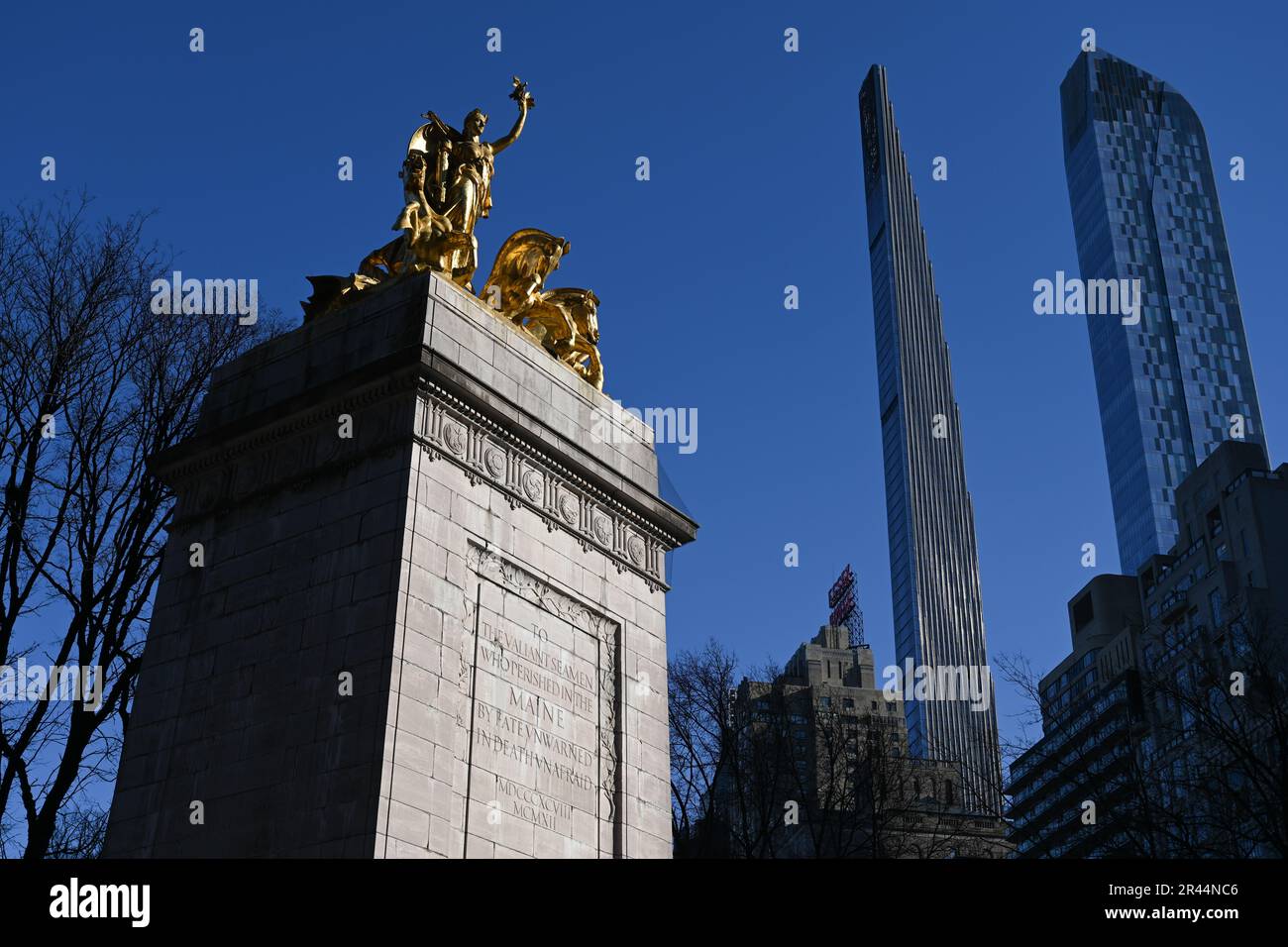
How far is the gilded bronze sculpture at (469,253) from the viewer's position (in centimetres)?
1834

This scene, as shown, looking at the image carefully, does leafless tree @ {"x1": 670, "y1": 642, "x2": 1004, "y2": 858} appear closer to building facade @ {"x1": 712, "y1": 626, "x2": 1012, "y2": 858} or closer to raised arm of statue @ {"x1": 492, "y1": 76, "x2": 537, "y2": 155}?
building facade @ {"x1": 712, "y1": 626, "x2": 1012, "y2": 858}

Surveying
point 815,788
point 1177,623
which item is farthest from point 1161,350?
point 815,788

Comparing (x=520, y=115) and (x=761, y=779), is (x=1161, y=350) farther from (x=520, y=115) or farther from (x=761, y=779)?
(x=520, y=115)

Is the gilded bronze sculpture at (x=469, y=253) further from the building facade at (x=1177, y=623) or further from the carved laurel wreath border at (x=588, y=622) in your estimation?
the building facade at (x=1177, y=623)

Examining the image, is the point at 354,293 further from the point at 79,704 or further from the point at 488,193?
the point at 79,704

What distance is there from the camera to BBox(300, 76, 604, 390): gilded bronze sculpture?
1834cm

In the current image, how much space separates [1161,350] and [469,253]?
17766cm

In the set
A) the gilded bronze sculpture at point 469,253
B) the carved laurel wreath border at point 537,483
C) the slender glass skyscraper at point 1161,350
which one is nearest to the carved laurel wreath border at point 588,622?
the carved laurel wreath border at point 537,483

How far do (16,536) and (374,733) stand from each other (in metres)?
11.4

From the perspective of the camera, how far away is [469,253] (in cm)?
1855

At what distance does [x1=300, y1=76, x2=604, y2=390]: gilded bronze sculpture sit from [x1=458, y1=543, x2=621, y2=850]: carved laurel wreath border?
3847mm
